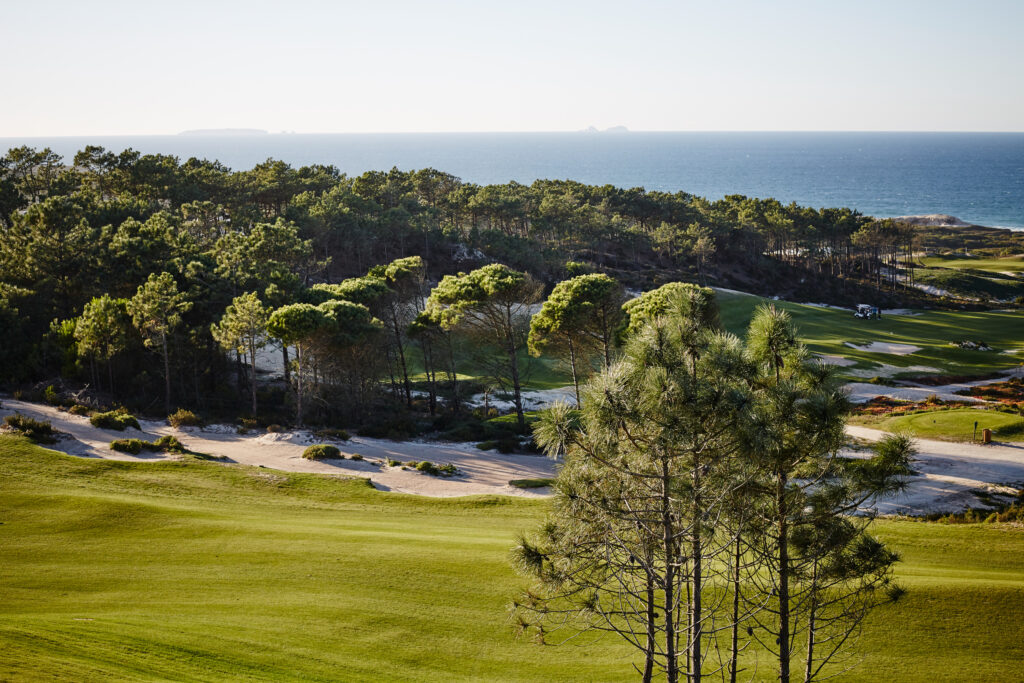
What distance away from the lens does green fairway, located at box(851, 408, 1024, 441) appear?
3678 cm

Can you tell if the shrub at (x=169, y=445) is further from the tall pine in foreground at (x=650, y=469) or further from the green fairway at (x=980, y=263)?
the green fairway at (x=980, y=263)

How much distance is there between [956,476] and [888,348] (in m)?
33.6

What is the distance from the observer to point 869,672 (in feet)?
48.2

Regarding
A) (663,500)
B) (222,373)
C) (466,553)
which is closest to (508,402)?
(222,373)

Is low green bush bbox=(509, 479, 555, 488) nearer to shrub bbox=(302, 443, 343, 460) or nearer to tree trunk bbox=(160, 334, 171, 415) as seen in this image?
shrub bbox=(302, 443, 343, 460)

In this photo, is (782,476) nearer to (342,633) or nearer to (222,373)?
(342,633)

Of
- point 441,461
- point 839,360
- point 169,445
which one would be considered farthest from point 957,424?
point 169,445

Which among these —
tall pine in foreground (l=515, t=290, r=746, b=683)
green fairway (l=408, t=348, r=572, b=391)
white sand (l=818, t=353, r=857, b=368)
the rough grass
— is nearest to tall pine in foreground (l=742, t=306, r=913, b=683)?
tall pine in foreground (l=515, t=290, r=746, b=683)

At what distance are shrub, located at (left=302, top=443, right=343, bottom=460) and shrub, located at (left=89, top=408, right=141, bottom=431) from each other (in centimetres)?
952

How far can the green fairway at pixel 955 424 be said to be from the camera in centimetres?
3678

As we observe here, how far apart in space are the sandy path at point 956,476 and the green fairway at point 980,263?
9364 centimetres

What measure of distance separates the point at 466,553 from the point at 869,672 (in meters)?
10.4

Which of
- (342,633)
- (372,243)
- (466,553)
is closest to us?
(342,633)

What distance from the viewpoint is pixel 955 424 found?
38.3 meters
